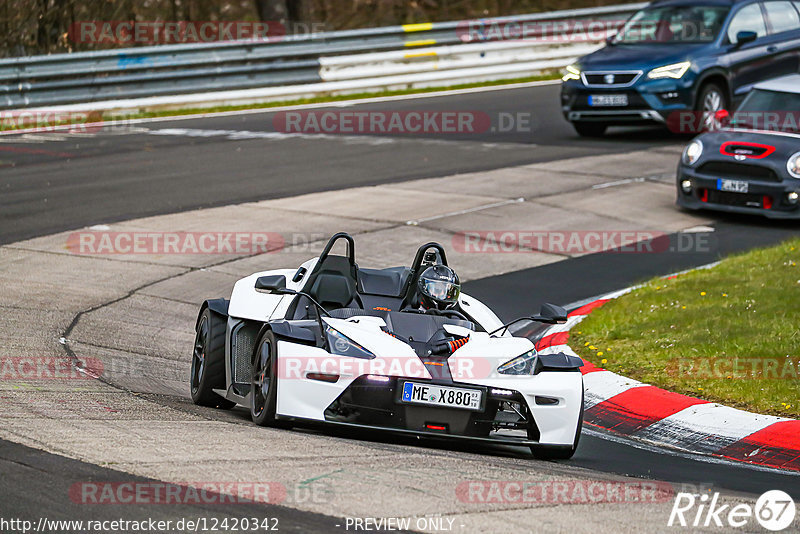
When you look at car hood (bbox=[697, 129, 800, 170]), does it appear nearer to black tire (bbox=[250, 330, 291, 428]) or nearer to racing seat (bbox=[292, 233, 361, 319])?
racing seat (bbox=[292, 233, 361, 319])

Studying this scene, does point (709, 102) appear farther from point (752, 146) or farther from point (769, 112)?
point (752, 146)

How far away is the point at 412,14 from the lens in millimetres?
32906

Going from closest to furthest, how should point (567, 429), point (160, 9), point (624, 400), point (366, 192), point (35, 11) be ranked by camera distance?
point (567, 429) < point (624, 400) < point (366, 192) < point (35, 11) < point (160, 9)

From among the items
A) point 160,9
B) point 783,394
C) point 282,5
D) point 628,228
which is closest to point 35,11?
point 160,9

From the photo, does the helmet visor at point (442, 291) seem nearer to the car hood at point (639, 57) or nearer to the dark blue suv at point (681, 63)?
the dark blue suv at point (681, 63)

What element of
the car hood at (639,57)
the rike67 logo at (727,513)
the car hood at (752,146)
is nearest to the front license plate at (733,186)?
the car hood at (752,146)

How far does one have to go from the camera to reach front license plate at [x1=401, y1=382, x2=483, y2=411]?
23.7 ft

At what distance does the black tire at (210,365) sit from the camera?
8453 millimetres

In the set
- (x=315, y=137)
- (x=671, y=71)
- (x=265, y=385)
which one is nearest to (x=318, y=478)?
(x=265, y=385)

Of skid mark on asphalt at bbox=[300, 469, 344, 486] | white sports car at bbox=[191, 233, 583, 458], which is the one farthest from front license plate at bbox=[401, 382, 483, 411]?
skid mark on asphalt at bbox=[300, 469, 344, 486]

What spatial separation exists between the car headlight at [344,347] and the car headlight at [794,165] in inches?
362

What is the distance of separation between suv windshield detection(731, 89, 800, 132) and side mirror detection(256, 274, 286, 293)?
31.8 feet

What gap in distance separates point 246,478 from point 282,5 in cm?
2482

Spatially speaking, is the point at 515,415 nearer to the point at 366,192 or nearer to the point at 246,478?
the point at 246,478
